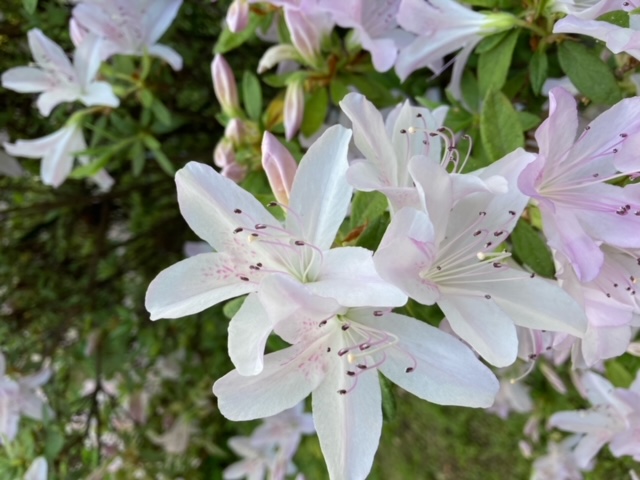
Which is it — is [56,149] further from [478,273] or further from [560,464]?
[560,464]

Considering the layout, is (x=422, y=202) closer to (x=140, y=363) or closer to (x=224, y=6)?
(x=224, y=6)

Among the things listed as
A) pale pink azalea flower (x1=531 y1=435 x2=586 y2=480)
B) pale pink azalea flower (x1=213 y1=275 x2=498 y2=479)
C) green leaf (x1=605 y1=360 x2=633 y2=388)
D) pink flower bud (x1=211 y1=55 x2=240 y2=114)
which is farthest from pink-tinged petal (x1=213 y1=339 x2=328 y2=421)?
pale pink azalea flower (x1=531 y1=435 x2=586 y2=480)

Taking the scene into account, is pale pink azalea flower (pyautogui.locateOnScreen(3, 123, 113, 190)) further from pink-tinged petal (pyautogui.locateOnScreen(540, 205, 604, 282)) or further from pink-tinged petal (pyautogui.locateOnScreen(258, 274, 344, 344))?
pink-tinged petal (pyautogui.locateOnScreen(540, 205, 604, 282))

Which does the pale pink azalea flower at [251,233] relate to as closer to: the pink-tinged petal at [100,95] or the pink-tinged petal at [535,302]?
the pink-tinged petal at [535,302]

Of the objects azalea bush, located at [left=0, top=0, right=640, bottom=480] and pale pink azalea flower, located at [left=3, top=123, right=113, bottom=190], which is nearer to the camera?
azalea bush, located at [left=0, top=0, right=640, bottom=480]

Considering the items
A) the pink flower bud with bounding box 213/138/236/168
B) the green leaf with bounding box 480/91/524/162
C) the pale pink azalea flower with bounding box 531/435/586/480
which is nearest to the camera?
the green leaf with bounding box 480/91/524/162

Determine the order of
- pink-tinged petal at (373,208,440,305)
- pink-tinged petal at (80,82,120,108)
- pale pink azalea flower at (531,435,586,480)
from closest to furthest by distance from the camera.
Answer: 1. pink-tinged petal at (373,208,440,305)
2. pink-tinged petal at (80,82,120,108)
3. pale pink azalea flower at (531,435,586,480)

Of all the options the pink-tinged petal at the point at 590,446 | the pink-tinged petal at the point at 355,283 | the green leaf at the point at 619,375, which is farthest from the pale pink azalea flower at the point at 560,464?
the pink-tinged petal at the point at 355,283

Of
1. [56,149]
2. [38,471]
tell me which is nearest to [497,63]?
[56,149]
